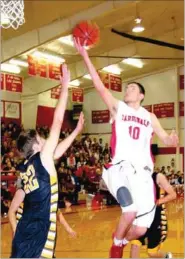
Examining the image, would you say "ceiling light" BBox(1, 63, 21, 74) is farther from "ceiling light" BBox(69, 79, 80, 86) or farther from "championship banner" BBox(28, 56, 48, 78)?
"ceiling light" BBox(69, 79, 80, 86)

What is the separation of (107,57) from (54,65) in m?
3.99

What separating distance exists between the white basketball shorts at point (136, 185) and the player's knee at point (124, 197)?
3cm

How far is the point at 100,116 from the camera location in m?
26.6

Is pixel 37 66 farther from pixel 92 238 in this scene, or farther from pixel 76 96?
pixel 92 238

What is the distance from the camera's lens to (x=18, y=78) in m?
16.8

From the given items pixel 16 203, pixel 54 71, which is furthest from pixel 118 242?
pixel 54 71

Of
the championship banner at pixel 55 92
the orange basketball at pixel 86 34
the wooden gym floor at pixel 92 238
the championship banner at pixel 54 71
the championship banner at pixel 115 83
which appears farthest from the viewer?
the championship banner at pixel 55 92

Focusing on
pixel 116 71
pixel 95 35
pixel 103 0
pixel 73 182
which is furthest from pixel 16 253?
pixel 116 71

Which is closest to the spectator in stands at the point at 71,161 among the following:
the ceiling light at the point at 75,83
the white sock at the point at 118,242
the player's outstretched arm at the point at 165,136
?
the ceiling light at the point at 75,83

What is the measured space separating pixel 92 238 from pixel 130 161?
4.09m

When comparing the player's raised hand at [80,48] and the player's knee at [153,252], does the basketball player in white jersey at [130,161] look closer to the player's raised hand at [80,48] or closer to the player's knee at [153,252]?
the player's raised hand at [80,48]

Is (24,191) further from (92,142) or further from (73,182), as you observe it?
(92,142)

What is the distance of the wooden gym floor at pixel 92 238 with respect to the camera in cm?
662

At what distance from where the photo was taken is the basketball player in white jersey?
13.8 ft
